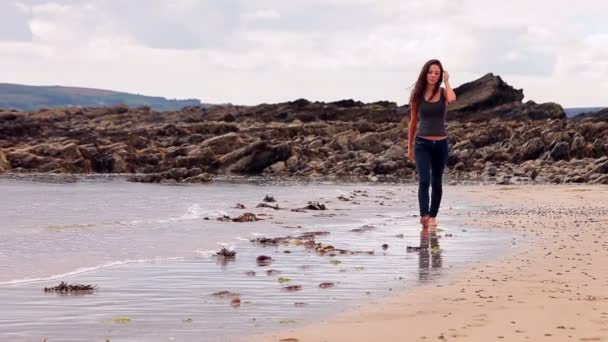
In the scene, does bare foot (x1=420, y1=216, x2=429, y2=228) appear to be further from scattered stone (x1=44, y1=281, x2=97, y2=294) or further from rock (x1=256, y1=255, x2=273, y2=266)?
scattered stone (x1=44, y1=281, x2=97, y2=294)

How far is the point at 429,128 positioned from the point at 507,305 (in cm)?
645

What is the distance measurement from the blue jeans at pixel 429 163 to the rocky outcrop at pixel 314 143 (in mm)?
21479

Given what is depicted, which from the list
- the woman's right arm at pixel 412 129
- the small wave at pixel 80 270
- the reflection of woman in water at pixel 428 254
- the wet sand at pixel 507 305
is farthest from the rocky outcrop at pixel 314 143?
the small wave at pixel 80 270

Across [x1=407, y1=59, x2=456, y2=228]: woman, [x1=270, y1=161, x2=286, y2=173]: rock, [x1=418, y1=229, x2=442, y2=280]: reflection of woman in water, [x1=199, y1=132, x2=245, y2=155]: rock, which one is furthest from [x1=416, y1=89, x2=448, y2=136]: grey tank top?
[x1=199, y1=132, x2=245, y2=155]: rock

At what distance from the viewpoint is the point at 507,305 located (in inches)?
232

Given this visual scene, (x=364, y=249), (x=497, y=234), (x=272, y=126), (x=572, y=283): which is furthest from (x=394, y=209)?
(x=272, y=126)

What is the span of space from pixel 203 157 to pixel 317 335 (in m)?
47.4

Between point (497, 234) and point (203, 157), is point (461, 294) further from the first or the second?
point (203, 157)

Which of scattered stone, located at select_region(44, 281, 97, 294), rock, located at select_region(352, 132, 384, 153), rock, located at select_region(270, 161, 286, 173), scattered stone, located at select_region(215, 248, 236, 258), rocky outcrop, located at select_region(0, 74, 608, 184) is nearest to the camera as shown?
scattered stone, located at select_region(44, 281, 97, 294)

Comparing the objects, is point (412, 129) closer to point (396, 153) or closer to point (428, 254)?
point (428, 254)

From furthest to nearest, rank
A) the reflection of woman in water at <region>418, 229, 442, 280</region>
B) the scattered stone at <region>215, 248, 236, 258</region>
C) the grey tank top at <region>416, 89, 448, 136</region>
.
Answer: the grey tank top at <region>416, 89, 448, 136</region>, the scattered stone at <region>215, 248, 236, 258</region>, the reflection of woman in water at <region>418, 229, 442, 280</region>

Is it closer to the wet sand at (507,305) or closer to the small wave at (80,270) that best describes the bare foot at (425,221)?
the wet sand at (507,305)

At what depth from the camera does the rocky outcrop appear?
43.1 m

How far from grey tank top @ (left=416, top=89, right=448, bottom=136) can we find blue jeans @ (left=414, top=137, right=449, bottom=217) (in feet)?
0.43
